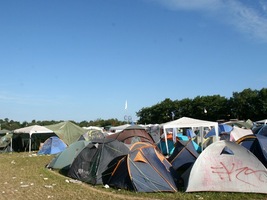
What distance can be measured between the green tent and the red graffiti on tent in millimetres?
17878

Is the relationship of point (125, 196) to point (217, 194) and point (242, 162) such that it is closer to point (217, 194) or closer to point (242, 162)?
point (217, 194)

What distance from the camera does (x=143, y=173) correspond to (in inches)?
414

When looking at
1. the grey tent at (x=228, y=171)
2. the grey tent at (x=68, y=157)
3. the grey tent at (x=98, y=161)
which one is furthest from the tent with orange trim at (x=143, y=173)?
the grey tent at (x=68, y=157)

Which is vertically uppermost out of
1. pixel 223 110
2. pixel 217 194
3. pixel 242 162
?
pixel 223 110

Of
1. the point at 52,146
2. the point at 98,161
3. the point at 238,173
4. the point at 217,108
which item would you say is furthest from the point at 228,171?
the point at 217,108

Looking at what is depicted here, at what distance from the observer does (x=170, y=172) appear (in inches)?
437

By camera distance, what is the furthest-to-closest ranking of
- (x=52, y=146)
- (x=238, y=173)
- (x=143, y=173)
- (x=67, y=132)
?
(x=67, y=132) → (x=52, y=146) → (x=143, y=173) → (x=238, y=173)

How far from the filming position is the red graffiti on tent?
9.84 metres

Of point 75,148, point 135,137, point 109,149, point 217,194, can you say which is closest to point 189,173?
point 217,194

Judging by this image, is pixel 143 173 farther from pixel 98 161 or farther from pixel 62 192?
pixel 62 192

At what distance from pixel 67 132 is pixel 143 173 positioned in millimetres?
17369

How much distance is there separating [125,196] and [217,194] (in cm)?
283

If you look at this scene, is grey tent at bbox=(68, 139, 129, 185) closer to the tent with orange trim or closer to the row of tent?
the row of tent

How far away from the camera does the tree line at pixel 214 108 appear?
6794 cm
